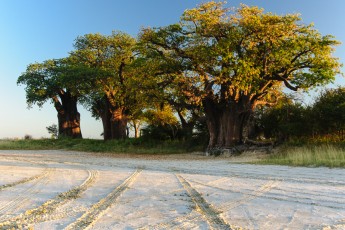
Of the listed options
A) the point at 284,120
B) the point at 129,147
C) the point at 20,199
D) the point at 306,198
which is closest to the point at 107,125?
the point at 129,147

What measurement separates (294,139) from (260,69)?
503 centimetres

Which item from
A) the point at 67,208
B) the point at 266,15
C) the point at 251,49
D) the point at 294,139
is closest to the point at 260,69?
the point at 251,49

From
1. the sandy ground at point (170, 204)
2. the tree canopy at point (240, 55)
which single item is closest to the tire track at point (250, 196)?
the sandy ground at point (170, 204)

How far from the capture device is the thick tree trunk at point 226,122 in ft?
75.5

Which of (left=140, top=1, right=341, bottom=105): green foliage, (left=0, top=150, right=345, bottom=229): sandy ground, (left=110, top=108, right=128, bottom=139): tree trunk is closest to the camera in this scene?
(left=0, top=150, right=345, bottom=229): sandy ground

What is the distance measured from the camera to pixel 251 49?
20891 mm

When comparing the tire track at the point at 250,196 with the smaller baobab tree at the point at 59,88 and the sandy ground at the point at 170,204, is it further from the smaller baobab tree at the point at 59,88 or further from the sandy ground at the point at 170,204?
the smaller baobab tree at the point at 59,88

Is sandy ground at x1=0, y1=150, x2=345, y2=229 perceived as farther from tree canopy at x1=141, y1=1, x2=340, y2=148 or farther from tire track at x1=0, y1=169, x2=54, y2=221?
tree canopy at x1=141, y1=1, x2=340, y2=148

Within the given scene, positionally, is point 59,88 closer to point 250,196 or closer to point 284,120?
point 284,120

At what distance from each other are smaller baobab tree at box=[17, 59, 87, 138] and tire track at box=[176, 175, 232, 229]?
86.9 ft

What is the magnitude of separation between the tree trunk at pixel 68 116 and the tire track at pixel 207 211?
33.7 m

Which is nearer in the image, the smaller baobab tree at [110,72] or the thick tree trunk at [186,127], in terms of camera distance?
the thick tree trunk at [186,127]

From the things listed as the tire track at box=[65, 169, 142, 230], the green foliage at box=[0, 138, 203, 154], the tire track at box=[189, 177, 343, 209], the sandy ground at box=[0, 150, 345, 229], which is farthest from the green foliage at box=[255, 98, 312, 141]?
the tire track at box=[65, 169, 142, 230]

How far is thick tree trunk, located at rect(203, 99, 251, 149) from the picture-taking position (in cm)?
2302
